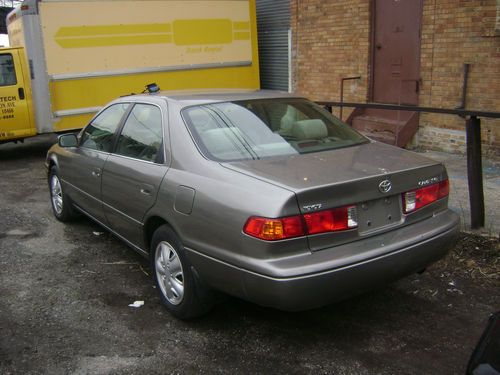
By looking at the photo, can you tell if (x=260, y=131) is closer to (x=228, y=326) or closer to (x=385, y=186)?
(x=385, y=186)

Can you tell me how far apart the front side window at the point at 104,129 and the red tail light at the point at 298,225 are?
86.0 inches

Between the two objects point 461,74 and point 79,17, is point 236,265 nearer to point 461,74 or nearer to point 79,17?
point 461,74

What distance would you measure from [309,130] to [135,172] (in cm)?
137

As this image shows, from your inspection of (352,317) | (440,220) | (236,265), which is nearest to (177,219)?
(236,265)

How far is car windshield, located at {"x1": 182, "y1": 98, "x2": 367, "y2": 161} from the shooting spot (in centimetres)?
364

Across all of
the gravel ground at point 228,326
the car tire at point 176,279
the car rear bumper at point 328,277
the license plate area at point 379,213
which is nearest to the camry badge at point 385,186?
the license plate area at point 379,213

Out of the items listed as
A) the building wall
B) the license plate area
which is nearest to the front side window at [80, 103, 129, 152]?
the license plate area

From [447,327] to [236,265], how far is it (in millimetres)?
1591

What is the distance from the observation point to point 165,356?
10.8ft

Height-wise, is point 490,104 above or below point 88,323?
above

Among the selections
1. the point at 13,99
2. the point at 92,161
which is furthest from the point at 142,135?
the point at 13,99

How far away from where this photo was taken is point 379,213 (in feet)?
10.8

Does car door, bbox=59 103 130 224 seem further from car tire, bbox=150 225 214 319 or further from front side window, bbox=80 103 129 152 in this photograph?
car tire, bbox=150 225 214 319

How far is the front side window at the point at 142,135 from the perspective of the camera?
158 inches
